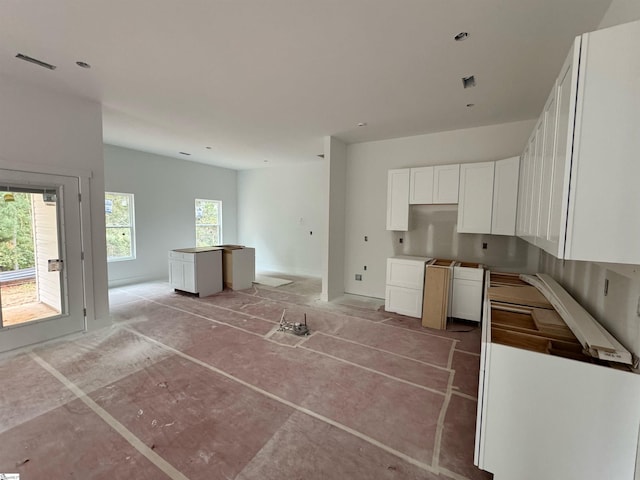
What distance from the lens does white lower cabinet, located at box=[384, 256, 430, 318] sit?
421 cm

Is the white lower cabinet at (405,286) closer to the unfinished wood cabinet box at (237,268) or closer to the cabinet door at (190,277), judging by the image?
the unfinished wood cabinet box at (237,268)

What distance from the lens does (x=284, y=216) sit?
25.4 ft

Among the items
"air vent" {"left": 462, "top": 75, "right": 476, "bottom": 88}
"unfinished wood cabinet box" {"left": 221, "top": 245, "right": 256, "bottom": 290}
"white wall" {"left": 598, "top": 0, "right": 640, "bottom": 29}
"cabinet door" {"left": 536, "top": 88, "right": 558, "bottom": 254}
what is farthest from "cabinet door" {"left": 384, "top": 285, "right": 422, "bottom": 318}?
"white wall" {"left": 598, "top": 0, "right": 640, "bottom": 29}

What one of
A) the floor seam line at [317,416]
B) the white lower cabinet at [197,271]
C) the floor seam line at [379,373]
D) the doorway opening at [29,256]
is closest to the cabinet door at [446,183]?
the floor seam line at [379,373]

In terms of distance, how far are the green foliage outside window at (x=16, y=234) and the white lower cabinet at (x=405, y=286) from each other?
469 centimetres

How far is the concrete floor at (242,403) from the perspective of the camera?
1741mm

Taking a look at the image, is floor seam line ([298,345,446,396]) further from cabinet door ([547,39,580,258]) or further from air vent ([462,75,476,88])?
air vent ([462,75,476,88])

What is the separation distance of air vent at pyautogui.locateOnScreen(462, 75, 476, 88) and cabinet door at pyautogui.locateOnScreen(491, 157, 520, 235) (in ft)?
4.20

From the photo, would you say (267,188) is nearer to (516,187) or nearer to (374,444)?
(516,187)

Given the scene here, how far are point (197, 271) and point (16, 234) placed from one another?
8.09 ft

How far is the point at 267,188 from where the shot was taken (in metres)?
8.02

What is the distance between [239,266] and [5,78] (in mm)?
4043

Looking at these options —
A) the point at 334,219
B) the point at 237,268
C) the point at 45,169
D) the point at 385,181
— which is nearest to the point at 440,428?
the point at 334,219

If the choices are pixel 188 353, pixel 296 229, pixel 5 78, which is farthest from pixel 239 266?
pixel 5 78
